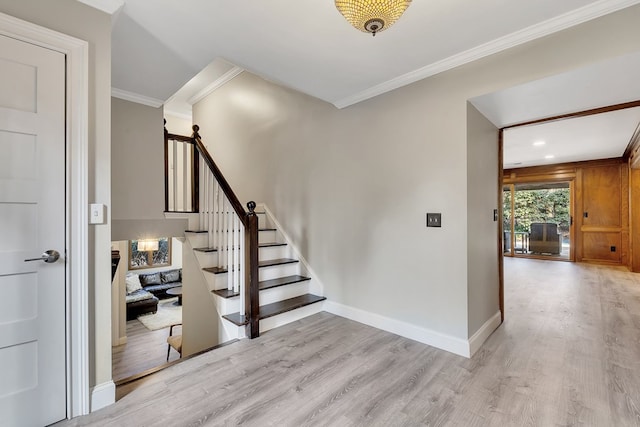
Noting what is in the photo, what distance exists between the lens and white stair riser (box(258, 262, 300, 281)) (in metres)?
3.34

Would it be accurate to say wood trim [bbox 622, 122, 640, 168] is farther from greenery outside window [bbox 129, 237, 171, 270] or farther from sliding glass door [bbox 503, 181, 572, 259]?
greenery outside window [bbox 129, 237, 171, 270]

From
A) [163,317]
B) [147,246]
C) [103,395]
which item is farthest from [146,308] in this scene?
[103,395]

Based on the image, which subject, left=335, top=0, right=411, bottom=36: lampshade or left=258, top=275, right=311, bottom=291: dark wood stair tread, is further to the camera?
left=258, top=275, right=311, bottom=291: dark wood stair tread

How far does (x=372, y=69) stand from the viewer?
243 cm

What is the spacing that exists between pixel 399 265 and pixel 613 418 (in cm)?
155

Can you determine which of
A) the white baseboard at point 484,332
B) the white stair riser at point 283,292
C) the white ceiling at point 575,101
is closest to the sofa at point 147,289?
the white stair riser at point 283,292

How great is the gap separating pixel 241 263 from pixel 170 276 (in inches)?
253

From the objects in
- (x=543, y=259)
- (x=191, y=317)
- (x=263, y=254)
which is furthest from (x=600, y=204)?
(x=191, y=317)

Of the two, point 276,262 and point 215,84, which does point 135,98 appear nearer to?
point 215,84

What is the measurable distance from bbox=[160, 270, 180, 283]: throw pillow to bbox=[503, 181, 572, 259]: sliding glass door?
879cm

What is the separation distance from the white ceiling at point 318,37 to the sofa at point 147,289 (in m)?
5.55

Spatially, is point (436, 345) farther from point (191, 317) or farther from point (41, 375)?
point (191, 317)

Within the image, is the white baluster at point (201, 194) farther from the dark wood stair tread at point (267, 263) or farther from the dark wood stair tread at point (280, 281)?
the dark wood stair tread at point (280, 281)

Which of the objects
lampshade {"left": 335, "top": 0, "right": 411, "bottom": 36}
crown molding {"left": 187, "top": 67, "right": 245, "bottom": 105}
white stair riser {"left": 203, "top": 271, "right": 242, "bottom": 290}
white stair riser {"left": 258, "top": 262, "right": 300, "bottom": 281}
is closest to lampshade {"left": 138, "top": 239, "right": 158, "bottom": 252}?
crown molding {"left": 187, "top": 67, "right": 245, "bottom": 105}
